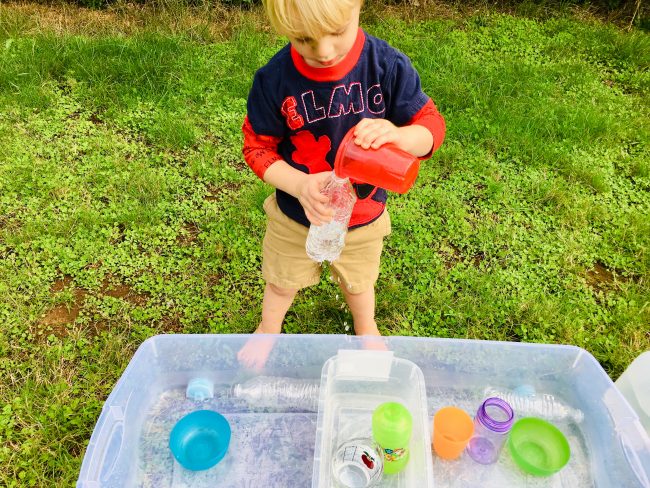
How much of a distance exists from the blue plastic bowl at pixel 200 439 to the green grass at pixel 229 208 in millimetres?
288

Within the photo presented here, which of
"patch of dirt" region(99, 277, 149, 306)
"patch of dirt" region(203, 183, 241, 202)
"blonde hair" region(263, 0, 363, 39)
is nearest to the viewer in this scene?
"blonde hair" region(263, 0, 363, 39)

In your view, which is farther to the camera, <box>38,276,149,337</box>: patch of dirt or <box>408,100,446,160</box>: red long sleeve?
<box>38,276,149,337</box>: patch of dirt

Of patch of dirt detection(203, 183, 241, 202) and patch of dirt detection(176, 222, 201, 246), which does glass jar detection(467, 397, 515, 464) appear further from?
patch of dirt detection(203, 183, 241, 202)

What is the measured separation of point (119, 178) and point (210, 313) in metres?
0.84

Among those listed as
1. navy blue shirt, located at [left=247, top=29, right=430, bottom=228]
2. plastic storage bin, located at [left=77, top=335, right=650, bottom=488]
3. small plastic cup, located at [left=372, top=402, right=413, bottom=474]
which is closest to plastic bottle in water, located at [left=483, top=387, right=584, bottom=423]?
plastic storage bin, located at [left=77, top=335, right=650, bottom=488]

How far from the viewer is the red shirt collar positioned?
1395mm

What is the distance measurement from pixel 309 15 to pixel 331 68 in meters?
0.25

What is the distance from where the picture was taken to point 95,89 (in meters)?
2.88

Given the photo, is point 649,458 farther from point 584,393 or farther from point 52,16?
point 52,16

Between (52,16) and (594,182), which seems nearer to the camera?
(594,182)

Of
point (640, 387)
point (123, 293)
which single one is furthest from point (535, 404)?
point (123, 293)

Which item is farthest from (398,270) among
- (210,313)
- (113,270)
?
(113,270)

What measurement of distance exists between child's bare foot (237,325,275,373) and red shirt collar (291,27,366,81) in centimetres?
76

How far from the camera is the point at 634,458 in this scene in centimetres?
150
